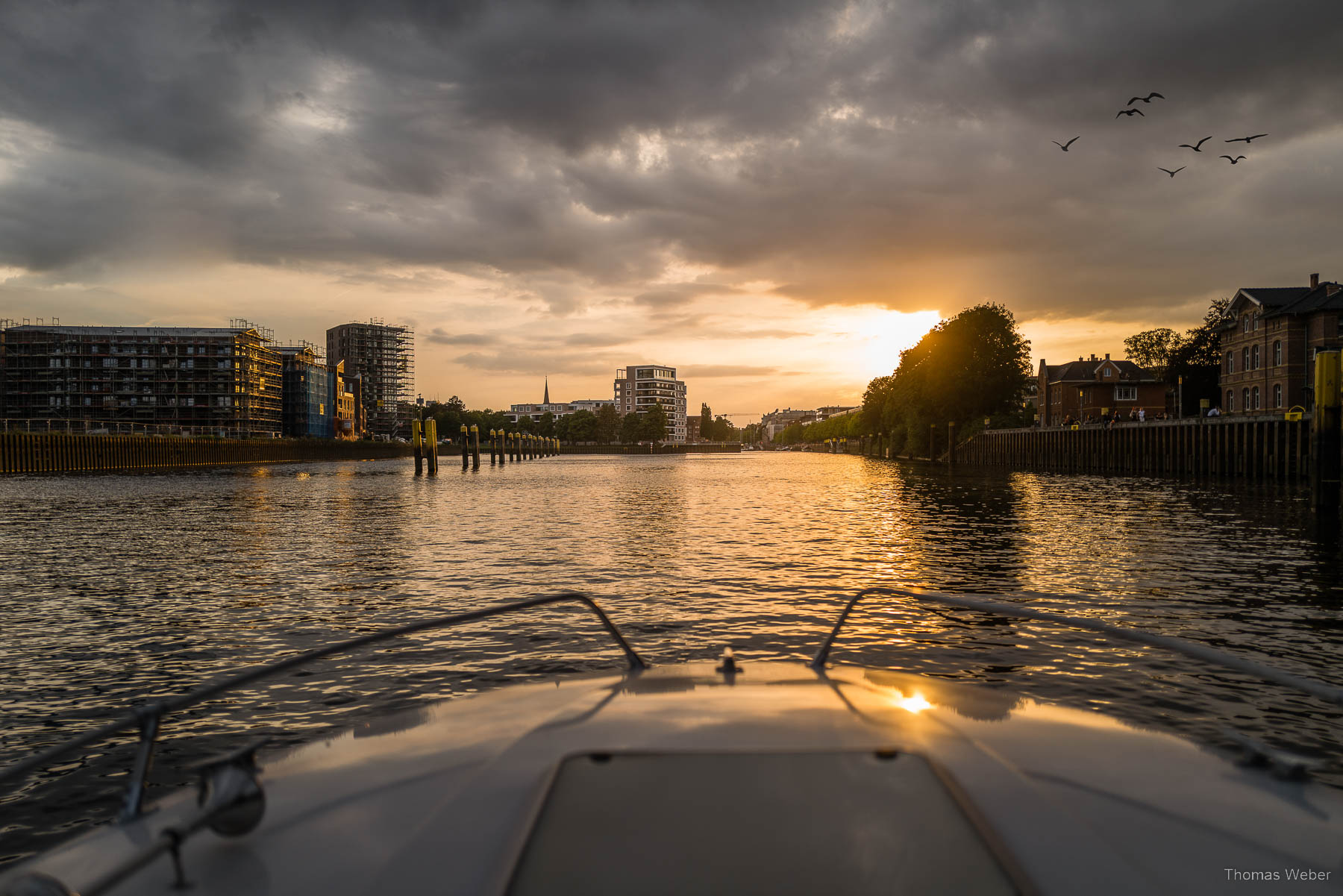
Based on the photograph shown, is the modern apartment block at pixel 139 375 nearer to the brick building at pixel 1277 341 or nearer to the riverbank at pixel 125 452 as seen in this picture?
the riverbank at pixel 125 452

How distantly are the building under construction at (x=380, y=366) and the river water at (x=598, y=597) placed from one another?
171150 millimetres

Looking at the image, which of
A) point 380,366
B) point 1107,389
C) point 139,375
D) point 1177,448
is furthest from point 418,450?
point 380,366

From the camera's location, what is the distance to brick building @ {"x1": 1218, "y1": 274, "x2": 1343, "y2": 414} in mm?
54938

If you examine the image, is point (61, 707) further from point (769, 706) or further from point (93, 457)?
point (93, 457)

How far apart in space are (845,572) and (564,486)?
29.6 metres

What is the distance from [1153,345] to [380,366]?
518 ft

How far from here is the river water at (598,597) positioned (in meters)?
6.44

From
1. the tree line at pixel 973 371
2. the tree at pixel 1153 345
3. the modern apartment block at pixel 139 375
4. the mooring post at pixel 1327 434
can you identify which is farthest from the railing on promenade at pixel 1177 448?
the modern apartment block at pixel 139 375

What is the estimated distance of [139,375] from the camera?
115 m

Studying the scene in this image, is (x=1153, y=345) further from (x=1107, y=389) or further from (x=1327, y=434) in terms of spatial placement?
(x=1327, y=434)

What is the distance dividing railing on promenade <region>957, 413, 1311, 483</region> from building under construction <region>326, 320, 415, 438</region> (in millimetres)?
155153

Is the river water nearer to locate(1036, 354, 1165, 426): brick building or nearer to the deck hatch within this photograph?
the deck hatch

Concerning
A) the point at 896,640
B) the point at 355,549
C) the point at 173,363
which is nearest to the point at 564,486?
the point at 355,549

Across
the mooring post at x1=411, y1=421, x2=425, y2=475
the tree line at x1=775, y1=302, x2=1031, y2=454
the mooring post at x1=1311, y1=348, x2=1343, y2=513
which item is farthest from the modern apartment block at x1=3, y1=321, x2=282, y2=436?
the mooring post at x1=1311, y1=348, x2=1343, y2=513
